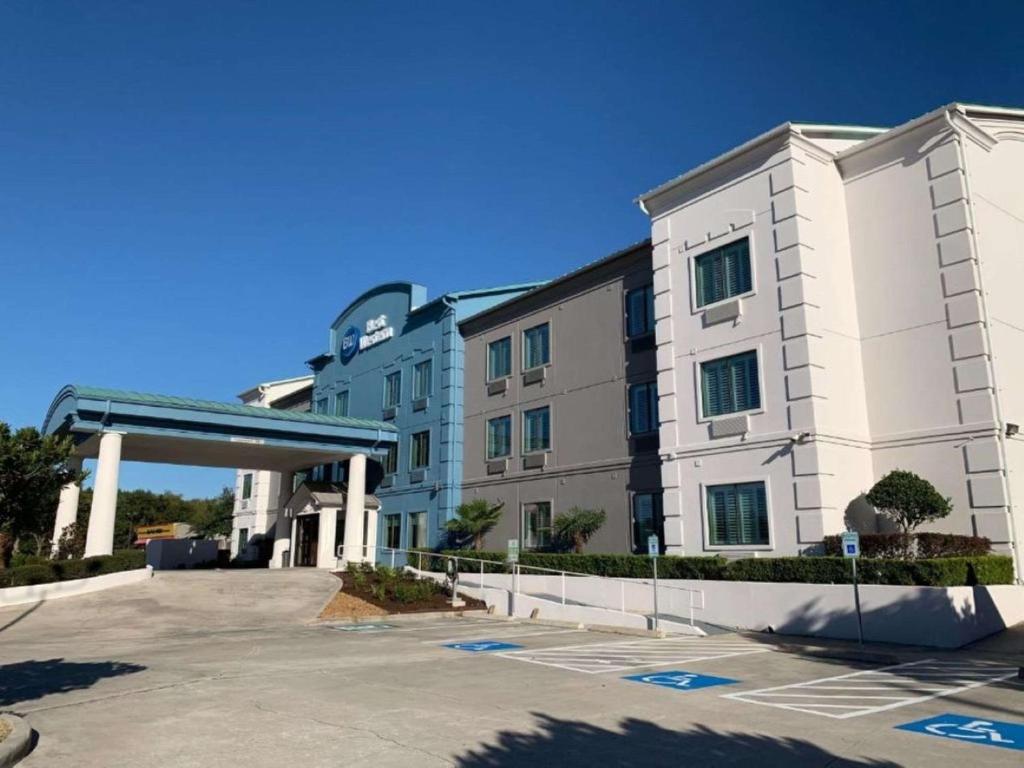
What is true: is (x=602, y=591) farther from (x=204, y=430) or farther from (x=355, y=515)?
(x=204, y=430)

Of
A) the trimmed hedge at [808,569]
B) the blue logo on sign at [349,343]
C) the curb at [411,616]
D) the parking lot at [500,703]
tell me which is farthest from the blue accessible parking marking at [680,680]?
the blue logo on sign at [349,343]

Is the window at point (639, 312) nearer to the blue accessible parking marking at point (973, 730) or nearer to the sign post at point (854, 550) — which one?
the sign post at point (854, 550)

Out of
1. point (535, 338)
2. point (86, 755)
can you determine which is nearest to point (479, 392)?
point (535, 338)

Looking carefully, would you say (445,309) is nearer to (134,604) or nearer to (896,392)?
(134,604)

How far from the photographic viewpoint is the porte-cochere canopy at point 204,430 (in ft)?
92.8

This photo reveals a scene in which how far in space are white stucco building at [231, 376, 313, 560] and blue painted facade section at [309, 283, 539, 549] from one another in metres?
8.12

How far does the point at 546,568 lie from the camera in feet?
82.3

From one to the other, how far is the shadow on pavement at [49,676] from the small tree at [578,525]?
Result: 15.6 meters

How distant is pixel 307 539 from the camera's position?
1538 inches

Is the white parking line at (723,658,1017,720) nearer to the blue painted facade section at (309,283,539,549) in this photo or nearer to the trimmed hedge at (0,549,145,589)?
the trimmed hedge at (0,549,145,589)

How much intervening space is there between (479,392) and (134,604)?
51.2 feet

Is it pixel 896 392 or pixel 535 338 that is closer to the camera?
pixel 896 392

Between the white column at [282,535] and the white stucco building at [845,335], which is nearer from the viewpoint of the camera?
the white stucco building at [845,335]

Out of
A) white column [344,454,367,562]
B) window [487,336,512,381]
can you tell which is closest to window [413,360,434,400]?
window [487,336,512,381]
